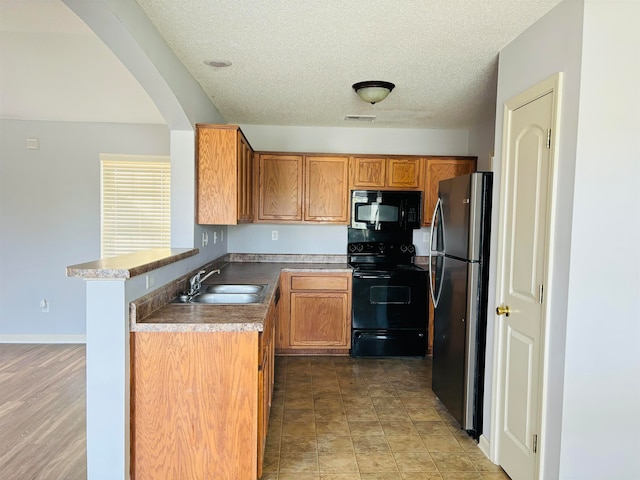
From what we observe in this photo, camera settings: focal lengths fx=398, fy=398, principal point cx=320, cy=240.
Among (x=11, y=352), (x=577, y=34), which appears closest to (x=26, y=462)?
(x=11, y=352)

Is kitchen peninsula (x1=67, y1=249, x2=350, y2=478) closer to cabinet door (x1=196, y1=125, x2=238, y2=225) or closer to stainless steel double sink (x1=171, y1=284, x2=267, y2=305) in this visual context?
stainless steel double sink (x1=171, y1=284, x2=267, y2=305)

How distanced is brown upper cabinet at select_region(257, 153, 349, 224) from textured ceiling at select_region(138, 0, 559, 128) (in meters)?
0.66

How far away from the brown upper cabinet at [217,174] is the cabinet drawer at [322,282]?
119 cm

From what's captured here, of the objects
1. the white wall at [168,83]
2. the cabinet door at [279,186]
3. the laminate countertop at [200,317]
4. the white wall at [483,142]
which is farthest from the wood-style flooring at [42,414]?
the white wall at [483,142]

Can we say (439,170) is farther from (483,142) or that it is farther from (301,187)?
(301,187)

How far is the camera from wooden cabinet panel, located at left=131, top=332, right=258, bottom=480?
1.88m

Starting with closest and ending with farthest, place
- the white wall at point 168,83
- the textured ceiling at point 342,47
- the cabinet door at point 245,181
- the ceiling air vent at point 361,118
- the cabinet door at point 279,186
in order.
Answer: the white wall at point 168,83 → the textured ceiling at point 342,47 → the cabinet door at point 245,181 → the ceiling air vent at point 361,118 → the cabinet door at point 279,186

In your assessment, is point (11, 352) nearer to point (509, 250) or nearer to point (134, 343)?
point (134, 343)

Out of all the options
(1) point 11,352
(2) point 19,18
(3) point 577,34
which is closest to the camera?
(3) point 577,34

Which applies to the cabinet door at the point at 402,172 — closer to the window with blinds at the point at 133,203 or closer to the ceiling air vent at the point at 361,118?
the ceiling air vent at the point at 361,118

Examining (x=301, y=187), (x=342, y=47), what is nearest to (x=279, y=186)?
Answer: (x=301, y=187)

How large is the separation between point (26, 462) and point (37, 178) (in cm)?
310

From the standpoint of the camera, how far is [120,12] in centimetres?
180

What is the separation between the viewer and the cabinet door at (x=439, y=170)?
4309 mm
